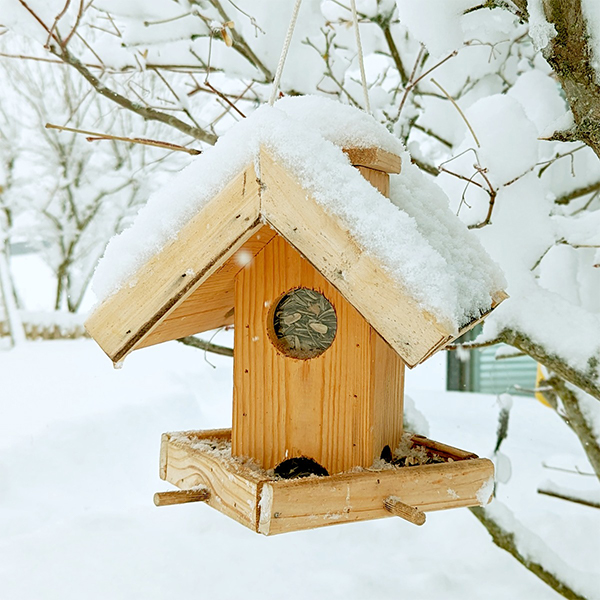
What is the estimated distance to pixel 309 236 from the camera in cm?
94

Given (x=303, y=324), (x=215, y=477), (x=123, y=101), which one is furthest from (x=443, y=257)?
(x=123, y=101)

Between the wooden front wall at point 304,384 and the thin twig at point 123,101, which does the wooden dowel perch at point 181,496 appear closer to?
the wooden front wall at point 304,384

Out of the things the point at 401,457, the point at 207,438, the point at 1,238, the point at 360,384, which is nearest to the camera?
the point at 360,384

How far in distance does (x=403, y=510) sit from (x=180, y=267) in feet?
1.77

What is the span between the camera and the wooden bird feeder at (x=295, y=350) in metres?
0.94

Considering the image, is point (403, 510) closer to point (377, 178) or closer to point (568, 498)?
point (377, 178)

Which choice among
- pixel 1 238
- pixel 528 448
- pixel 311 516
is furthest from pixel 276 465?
pixel 1 238

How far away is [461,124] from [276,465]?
5.34 ft

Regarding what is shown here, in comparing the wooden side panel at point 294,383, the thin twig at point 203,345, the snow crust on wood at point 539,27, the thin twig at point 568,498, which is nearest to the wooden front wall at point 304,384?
the wooden side panel at point 294,383

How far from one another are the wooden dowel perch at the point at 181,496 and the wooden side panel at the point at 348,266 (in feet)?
1.61

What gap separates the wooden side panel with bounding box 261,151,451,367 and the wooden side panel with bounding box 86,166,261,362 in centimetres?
3

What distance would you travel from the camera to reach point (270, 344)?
1.25 m

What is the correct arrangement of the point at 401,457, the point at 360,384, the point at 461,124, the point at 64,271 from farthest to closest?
the point at 64,271 → the point at 461,124 → the point at 401,457 → the point at 360,384

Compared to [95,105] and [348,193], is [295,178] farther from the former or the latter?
[95,105]
